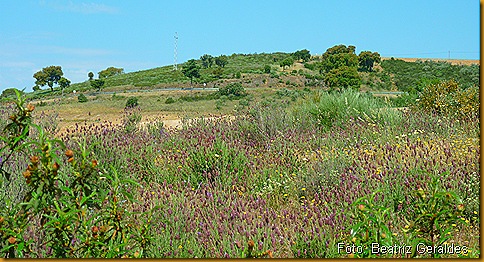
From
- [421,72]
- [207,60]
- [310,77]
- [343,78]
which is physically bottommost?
[421,72]

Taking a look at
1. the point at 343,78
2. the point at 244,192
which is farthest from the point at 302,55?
the point at 244,192

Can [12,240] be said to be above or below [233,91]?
below

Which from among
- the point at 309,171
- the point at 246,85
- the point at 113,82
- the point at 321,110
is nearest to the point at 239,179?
the point at 309,171

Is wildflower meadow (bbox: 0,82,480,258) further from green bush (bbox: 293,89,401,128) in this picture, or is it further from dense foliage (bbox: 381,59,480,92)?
dense foliage (bbox: 381,59,480,92)

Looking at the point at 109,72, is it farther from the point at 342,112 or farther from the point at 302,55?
the point at 342,112

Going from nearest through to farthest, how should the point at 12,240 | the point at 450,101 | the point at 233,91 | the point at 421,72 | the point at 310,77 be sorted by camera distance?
the point at 12,240
the point at 450,101
the point at 233,91
the point at 310,77
the point at 421,72

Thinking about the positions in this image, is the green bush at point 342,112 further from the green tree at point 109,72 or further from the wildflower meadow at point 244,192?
the green tree at point 109,72

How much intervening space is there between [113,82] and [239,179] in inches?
2677

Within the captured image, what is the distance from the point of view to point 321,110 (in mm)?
9555

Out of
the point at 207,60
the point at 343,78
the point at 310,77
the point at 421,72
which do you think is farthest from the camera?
the point at 207,60

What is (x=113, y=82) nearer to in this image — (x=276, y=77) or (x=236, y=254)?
(x=276, y=77)

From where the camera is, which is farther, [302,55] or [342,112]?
[302,55]

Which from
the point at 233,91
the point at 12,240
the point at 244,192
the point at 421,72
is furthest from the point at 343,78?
the point at 12,240

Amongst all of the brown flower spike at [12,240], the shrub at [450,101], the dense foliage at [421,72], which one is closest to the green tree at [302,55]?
the dense foliage at [421,72]
